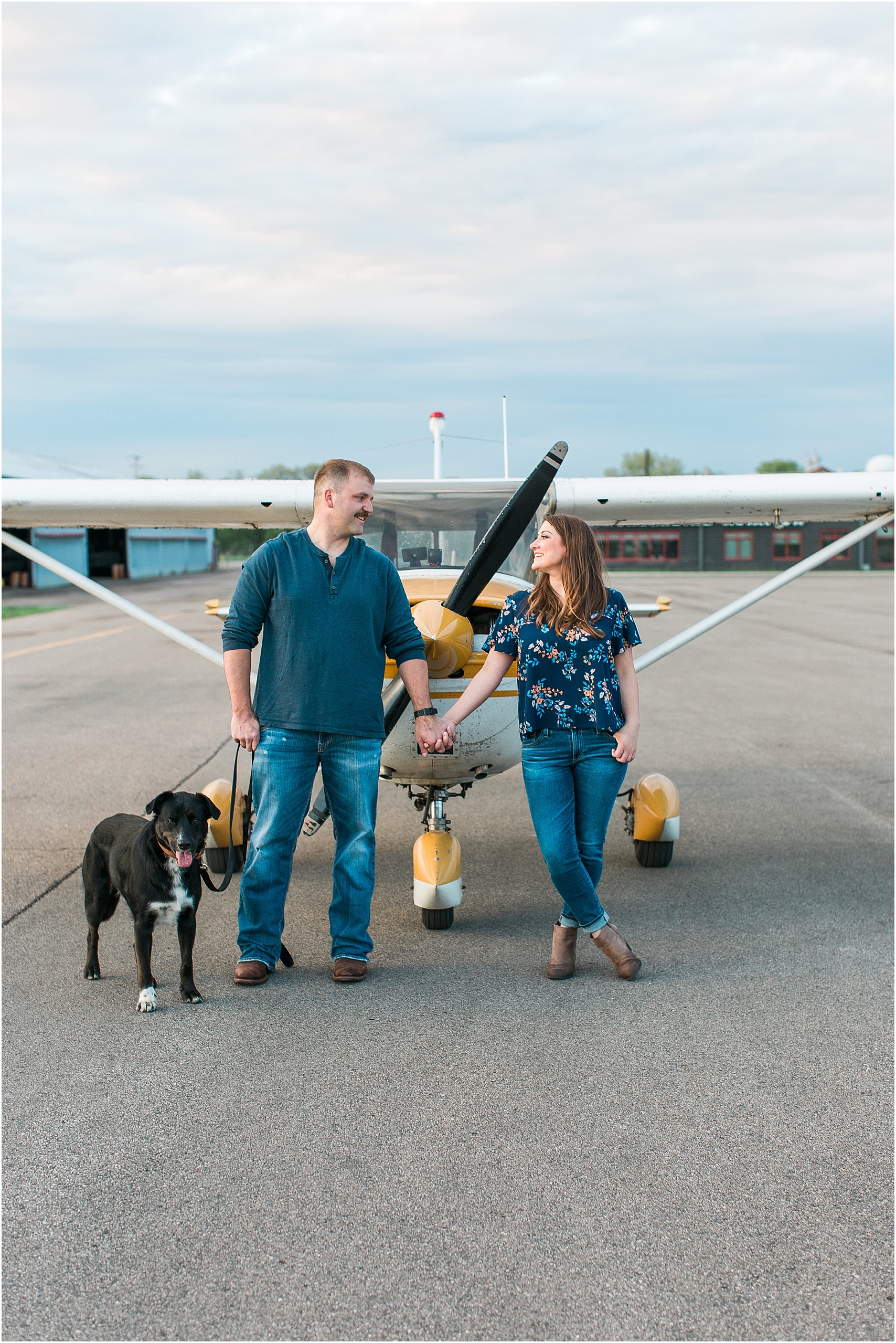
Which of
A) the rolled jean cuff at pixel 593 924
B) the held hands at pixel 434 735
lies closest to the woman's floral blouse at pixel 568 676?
the held hands at pixel 434 735

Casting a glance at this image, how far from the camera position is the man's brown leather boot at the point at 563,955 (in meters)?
3.97

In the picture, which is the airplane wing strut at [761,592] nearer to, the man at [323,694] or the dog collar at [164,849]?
the man at [323,694]

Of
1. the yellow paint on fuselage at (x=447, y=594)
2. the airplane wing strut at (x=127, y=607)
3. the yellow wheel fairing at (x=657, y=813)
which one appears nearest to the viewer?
the yellow paint on fuselage at (x=447, y=594)

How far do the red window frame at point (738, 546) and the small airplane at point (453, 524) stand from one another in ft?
186

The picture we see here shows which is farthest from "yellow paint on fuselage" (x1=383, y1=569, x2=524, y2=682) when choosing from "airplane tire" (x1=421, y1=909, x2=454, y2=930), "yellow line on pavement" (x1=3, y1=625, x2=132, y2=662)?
"yellow line on pavement" (x1=3, y1=625, x2=132, y2=662)

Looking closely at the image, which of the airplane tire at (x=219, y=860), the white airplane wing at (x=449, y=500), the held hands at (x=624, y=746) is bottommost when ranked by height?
the airplane tire at (x=219, y=860)

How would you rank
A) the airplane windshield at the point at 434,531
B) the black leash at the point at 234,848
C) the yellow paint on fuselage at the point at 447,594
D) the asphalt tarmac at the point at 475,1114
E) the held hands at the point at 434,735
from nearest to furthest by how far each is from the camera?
the asphalt tarmac at the point at 475,1114 → the black leash at the point at 234,848 → the held hands at the point at 434,735 → the yellow paint on fuselage at the point at 447,594 → the airplane windshield at the point at 434,531

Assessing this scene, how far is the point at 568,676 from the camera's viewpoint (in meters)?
3.76

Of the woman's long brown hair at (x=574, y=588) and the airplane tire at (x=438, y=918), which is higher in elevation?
the woman's long brown hair at (x=574, y=588)

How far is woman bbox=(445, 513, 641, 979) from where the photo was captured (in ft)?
12.3

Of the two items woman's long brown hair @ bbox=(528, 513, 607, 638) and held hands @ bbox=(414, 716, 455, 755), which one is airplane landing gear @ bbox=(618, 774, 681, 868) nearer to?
held hands @ bbox=(414, 716, 455, 755)

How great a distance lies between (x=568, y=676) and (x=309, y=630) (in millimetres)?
942

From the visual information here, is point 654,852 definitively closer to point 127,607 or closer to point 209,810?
point 209,810

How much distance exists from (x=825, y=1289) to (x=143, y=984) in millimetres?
2381
